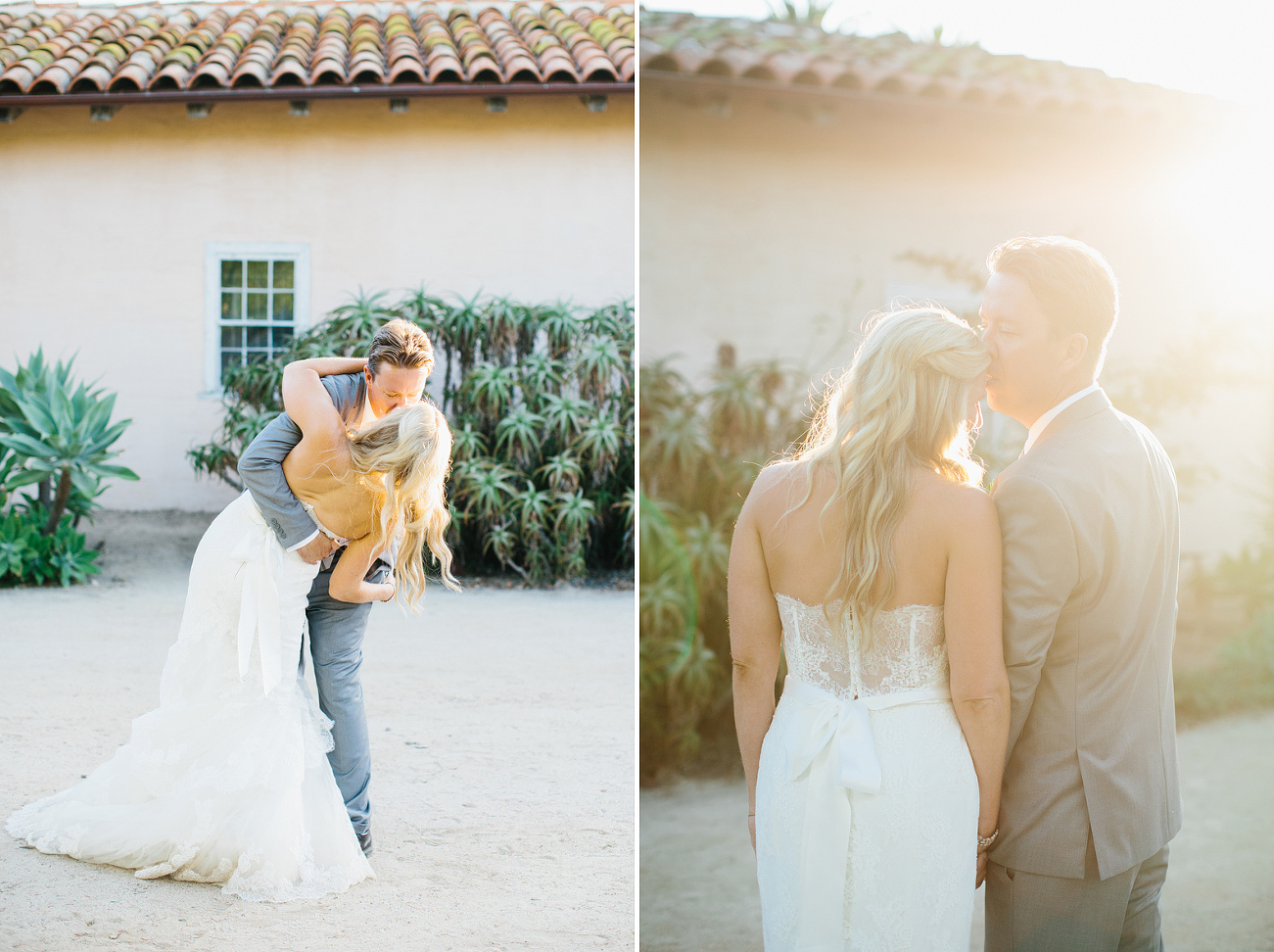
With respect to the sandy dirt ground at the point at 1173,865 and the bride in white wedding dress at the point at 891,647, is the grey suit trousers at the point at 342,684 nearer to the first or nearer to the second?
the sandy dirt ground at the point at 1173,865

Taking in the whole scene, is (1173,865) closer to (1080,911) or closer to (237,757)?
(1080,911)

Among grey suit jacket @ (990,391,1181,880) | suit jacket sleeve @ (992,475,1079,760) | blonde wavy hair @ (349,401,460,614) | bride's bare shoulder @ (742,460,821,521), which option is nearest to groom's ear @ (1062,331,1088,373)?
grey suit jacket @ (990,391,1181,880)

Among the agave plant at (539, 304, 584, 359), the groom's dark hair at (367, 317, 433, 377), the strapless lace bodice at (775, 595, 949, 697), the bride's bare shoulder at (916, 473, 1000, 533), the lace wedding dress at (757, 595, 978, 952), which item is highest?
the agave plant at (539, 304, 584, 359)

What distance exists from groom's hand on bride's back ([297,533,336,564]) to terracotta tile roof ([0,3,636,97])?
6.05 meters

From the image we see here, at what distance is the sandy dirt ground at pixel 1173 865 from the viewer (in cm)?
308

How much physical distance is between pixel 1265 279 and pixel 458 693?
217 inches

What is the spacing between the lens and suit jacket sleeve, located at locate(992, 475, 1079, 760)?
175cm

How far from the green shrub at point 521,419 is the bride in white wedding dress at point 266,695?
417 cm

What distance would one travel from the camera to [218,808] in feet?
8.80

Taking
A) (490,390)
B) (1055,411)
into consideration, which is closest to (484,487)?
(490,390)

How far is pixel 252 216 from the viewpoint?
8.17 meters

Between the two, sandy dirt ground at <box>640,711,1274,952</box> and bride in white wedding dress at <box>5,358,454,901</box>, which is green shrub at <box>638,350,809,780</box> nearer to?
sandy dirt ground at <box>640,711,1274,952</box>

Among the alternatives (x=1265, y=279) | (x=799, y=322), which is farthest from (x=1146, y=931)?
(x=1265, y=279)

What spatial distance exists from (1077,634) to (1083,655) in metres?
0.04
